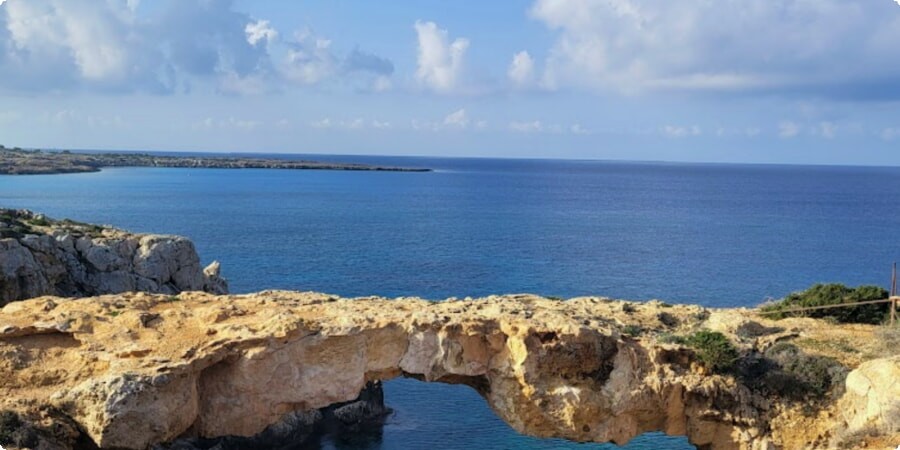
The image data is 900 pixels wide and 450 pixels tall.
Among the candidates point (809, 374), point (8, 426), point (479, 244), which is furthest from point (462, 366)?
point (479, 244)

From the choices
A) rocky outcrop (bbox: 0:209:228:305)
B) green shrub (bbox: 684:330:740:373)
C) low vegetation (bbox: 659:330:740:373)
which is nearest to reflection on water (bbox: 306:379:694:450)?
low vegetation (bbox: 659:330:740:373)

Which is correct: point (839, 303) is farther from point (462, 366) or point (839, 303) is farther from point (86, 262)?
point (86, 262)

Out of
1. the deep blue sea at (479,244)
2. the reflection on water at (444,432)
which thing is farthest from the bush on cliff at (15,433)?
the deep blue sea at (479,244)

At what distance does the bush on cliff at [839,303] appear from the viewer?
82.6ft

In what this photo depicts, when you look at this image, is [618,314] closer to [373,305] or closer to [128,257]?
[373,305]

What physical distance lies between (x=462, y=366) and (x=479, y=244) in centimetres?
5377

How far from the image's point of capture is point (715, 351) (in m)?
20.1

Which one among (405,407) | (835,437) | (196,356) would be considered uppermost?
(196,356)

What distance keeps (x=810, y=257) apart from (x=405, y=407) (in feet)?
165

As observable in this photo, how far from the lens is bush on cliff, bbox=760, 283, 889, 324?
25.2 metres

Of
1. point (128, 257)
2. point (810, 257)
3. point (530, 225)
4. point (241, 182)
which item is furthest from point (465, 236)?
point (241, 182)

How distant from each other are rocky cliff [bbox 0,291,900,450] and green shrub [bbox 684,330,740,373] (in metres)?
0.19

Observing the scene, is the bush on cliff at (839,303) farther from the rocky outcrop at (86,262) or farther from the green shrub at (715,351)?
the rocky outcrop at (86,262)

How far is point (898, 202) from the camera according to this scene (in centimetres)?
14425
